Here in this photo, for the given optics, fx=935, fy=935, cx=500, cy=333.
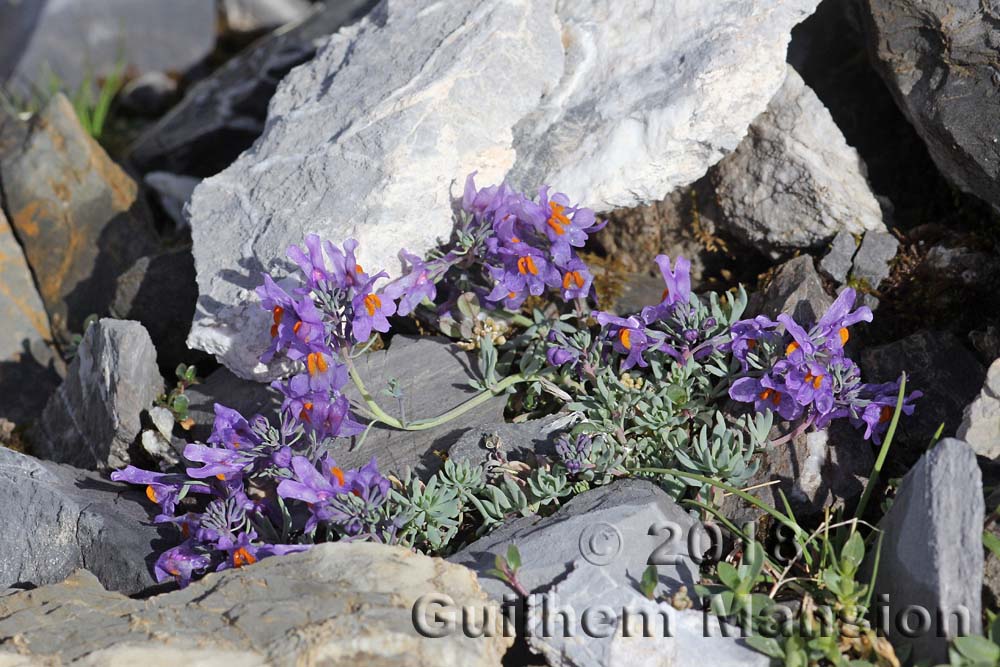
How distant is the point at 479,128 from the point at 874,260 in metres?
2.03

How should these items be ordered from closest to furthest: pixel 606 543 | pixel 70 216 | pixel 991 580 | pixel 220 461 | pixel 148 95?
pixel 991 580 → pixel 606 543 → pixel 220 461 → pixel 70 216 → pixel 148 95

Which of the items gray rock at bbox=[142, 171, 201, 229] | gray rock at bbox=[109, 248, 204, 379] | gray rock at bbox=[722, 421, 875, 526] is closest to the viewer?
gray rock at bbox=[722, 421, 875, 526]

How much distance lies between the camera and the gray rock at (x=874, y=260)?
456 cm

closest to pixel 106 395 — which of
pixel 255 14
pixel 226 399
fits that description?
pixel 226 399

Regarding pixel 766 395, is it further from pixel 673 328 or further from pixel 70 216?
pixel 70 216

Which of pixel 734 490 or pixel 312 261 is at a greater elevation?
pixel 312 261

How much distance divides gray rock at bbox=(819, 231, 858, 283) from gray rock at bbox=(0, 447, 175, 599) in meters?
3.29

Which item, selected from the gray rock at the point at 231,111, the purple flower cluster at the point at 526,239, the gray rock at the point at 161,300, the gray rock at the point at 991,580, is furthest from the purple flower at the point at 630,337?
the gray rock at the point at 231,111

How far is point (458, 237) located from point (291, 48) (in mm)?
3374

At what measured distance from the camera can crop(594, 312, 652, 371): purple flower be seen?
4.12 metres

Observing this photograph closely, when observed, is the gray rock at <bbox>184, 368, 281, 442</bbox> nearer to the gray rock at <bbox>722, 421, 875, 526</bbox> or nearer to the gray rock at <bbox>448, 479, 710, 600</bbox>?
the gray rock at <bbox>448, 479, 710, 600</bbox>

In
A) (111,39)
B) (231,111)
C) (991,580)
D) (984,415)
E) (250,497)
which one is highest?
(111,39)

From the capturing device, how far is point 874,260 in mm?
4578

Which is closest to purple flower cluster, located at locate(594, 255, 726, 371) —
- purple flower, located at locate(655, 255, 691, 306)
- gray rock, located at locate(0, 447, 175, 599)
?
purple flower, located at locate(655, 255, 691, 306)
